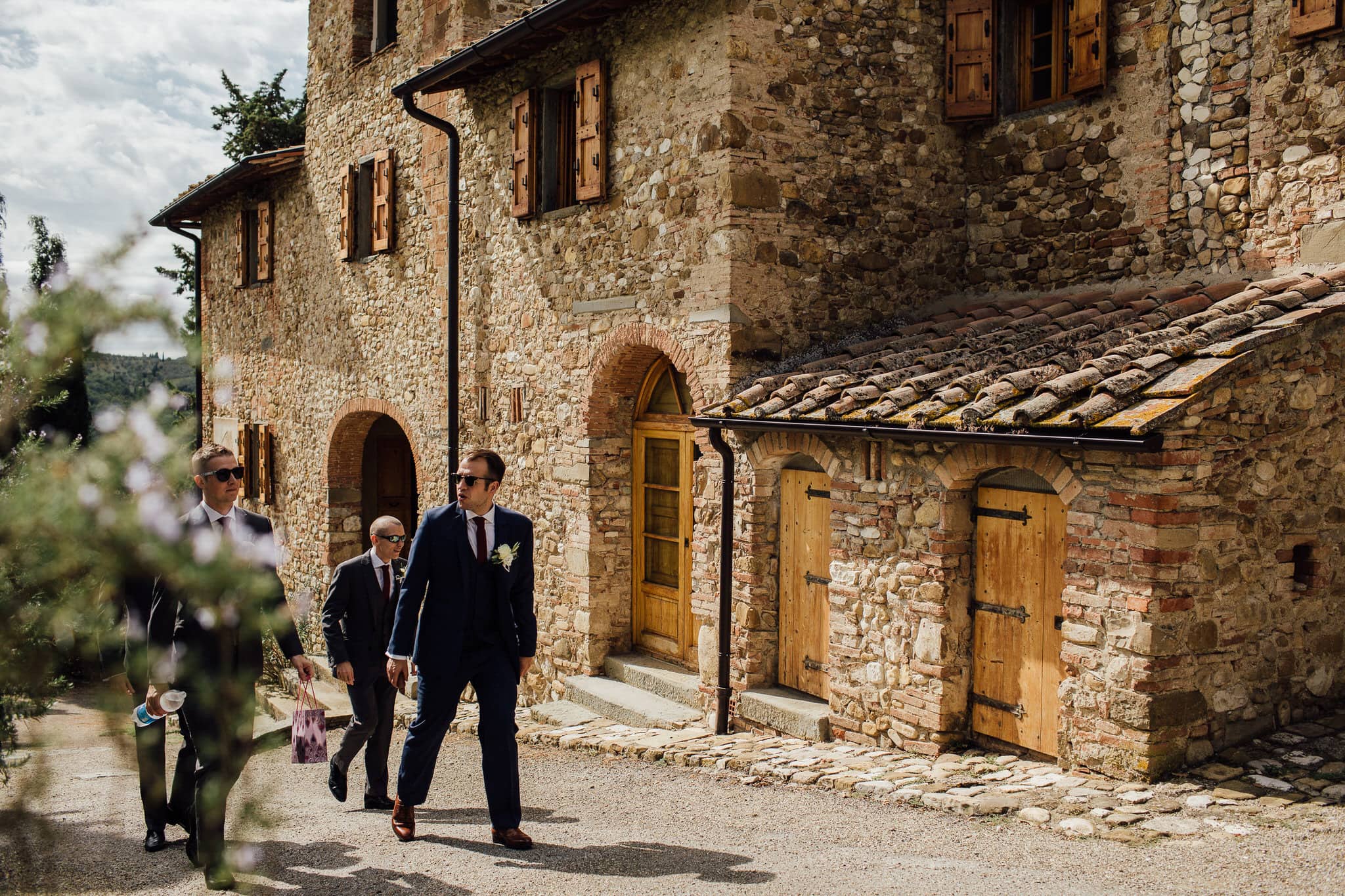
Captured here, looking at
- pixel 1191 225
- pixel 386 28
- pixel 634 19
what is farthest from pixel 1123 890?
pixel 386 28

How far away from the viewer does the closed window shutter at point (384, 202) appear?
11875mm

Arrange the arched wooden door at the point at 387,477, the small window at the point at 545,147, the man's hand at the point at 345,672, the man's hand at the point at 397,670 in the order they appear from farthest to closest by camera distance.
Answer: the arched wooden door at the point at 387,477 → the small window at the point at 545,147 → the man's hand at the point at 345,672 → the man's hand at the point at 397,670

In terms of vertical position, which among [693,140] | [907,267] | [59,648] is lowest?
[59,648]

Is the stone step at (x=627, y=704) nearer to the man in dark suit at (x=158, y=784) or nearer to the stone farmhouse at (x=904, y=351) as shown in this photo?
the stone farmhouse at (x=904, y=351)

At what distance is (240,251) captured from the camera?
15.9m

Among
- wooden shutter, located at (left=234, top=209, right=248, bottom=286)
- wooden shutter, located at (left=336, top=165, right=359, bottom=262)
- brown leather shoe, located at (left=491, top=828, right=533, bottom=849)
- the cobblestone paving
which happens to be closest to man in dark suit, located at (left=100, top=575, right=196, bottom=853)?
brown leather shoe, located at (left=491, top=828, right=533, bottom=849)

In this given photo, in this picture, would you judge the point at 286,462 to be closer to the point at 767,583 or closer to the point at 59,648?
the point at 767,583

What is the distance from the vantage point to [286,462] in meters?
14.9

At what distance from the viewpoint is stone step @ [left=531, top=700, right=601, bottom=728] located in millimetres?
A: 8148

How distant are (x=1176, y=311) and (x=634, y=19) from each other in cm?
466

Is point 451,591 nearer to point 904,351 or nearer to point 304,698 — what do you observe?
point 304,698

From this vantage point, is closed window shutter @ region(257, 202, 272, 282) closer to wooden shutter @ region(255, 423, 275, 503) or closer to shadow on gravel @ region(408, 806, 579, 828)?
wooden shutter @ region(255, 423, 275, 503)

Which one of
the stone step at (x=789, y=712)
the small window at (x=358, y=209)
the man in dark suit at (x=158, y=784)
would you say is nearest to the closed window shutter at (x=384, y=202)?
the small window at (x=358, y=209)

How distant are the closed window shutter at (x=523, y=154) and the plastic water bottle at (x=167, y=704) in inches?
249
